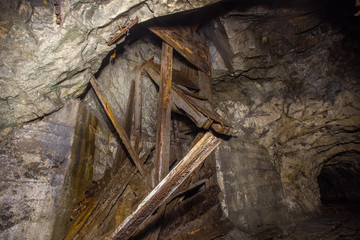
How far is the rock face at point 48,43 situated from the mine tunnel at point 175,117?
0.04ft

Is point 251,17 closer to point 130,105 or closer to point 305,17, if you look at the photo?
point 305,17

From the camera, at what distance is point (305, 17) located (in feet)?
11.8

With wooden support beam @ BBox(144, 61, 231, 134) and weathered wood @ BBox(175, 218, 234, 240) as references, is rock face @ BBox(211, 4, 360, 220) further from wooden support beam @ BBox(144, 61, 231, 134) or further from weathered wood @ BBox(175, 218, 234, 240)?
weathered wood @ BBox(175, 218, 234, 240)

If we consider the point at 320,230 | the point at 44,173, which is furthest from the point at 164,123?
the point at 320,230

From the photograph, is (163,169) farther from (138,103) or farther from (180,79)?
(180,79)

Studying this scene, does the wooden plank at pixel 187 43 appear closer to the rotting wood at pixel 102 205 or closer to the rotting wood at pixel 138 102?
the rotting wood at pixel 138 102

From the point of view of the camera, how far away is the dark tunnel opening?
5168mm

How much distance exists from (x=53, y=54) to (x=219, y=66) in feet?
10.6

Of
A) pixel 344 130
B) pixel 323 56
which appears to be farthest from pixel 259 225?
pixel 323 56

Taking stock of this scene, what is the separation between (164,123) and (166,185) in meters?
1.43

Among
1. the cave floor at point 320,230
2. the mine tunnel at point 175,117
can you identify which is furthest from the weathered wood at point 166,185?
the cave floor at point 320,230

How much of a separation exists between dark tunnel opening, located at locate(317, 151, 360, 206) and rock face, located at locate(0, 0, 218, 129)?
5.82 meters

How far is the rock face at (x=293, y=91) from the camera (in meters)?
3.67

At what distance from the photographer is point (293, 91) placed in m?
4.17
